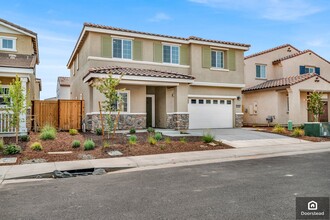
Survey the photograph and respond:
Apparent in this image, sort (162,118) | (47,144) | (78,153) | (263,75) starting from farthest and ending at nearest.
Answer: (263,75)
(162,118)
(47,144)
(78,153)

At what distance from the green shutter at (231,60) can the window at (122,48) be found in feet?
27.4

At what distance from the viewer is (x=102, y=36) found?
19.0 m

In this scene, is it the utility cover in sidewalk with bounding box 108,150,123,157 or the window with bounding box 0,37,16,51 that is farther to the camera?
the window with bounding box 0,37,16,51

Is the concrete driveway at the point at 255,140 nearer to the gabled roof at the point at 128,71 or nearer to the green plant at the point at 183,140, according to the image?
the green plant at the point at 183,140

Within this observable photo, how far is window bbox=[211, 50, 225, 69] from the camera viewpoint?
74.5 ft

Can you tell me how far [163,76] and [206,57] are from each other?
214 inches

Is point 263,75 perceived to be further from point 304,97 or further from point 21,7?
point 21,7

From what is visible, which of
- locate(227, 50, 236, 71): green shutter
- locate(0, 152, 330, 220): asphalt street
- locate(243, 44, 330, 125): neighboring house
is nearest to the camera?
locate(0, 152, 330, 220): asphalt street

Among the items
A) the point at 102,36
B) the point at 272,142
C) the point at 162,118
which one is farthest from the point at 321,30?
the point at 102,36

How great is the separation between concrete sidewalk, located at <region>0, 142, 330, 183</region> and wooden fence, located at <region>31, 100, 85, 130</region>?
9739 mm

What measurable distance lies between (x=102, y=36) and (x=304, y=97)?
1861 cm

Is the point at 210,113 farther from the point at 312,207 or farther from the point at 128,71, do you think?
the point at 312,207

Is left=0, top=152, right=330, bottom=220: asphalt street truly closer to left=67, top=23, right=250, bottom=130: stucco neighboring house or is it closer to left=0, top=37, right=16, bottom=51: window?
left=67, top=23, right=250, bottom=130: stucco neighboring house

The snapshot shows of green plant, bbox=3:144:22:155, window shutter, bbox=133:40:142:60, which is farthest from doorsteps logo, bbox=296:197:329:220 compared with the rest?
window shutter, bbox=133:40:142:60
